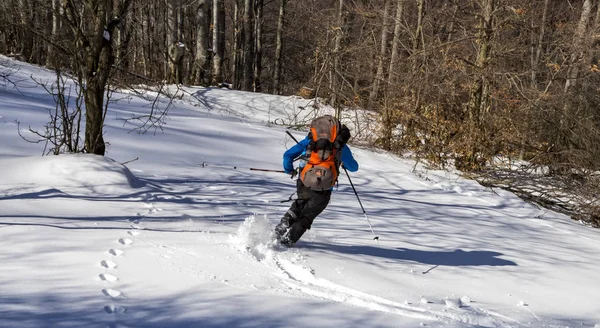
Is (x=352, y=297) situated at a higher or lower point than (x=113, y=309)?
lower

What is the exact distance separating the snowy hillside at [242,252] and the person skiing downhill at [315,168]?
27 centimetres

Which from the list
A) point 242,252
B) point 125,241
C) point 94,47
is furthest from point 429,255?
point 94,47

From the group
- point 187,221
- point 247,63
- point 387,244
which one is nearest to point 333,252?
point 387,244

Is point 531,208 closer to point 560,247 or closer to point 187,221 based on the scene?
point 560,247

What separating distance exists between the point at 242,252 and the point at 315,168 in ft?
3.47

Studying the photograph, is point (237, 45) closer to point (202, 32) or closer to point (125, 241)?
point (202, 32)

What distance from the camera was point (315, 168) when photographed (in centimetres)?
519

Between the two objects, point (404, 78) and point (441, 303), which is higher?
point (404, 78)

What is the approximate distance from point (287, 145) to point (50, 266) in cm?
916

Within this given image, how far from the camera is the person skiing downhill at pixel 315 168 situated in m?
5.20

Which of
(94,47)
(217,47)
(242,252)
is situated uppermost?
(217,47)

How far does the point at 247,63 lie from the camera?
24156 millimetres

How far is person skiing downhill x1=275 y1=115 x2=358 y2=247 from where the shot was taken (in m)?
5.20

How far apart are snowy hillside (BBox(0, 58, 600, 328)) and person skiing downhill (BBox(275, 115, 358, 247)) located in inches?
10.8
